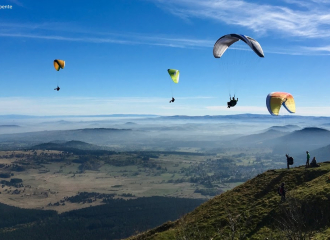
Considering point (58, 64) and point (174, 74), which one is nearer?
Result: point (174, 74)

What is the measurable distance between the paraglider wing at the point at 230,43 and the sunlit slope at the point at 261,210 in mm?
18705

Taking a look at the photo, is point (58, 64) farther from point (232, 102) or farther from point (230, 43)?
point (232, 102)

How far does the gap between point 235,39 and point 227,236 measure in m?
30.6

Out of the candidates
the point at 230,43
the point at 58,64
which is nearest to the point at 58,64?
the point at 58,64

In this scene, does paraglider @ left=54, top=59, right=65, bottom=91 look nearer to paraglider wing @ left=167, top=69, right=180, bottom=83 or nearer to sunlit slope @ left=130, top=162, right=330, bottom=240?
paraglider wing @ left=167, top=69, right=180, bottom=83

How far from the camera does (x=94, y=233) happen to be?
18300cm

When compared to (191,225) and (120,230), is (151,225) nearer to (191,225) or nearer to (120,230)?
(120,230)

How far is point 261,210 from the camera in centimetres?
3531

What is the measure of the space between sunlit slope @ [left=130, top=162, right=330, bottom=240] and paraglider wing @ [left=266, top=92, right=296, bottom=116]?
9.63 metres

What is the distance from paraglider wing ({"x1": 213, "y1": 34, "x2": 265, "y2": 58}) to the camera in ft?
131

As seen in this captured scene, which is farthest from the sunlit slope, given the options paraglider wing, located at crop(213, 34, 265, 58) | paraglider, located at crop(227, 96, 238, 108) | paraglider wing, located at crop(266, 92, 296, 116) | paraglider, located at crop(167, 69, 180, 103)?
paraglider, located at crop(167, 69, 180, 103)

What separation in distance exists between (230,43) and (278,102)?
12978 mm

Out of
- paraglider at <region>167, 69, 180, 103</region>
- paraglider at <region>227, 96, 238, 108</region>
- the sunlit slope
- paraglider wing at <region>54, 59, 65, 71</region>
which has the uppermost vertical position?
paraglider wing at <region>54, 59, 65, 71</region>

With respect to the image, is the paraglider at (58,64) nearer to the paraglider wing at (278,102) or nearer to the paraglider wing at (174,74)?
the paraglider wing at (174,74)
